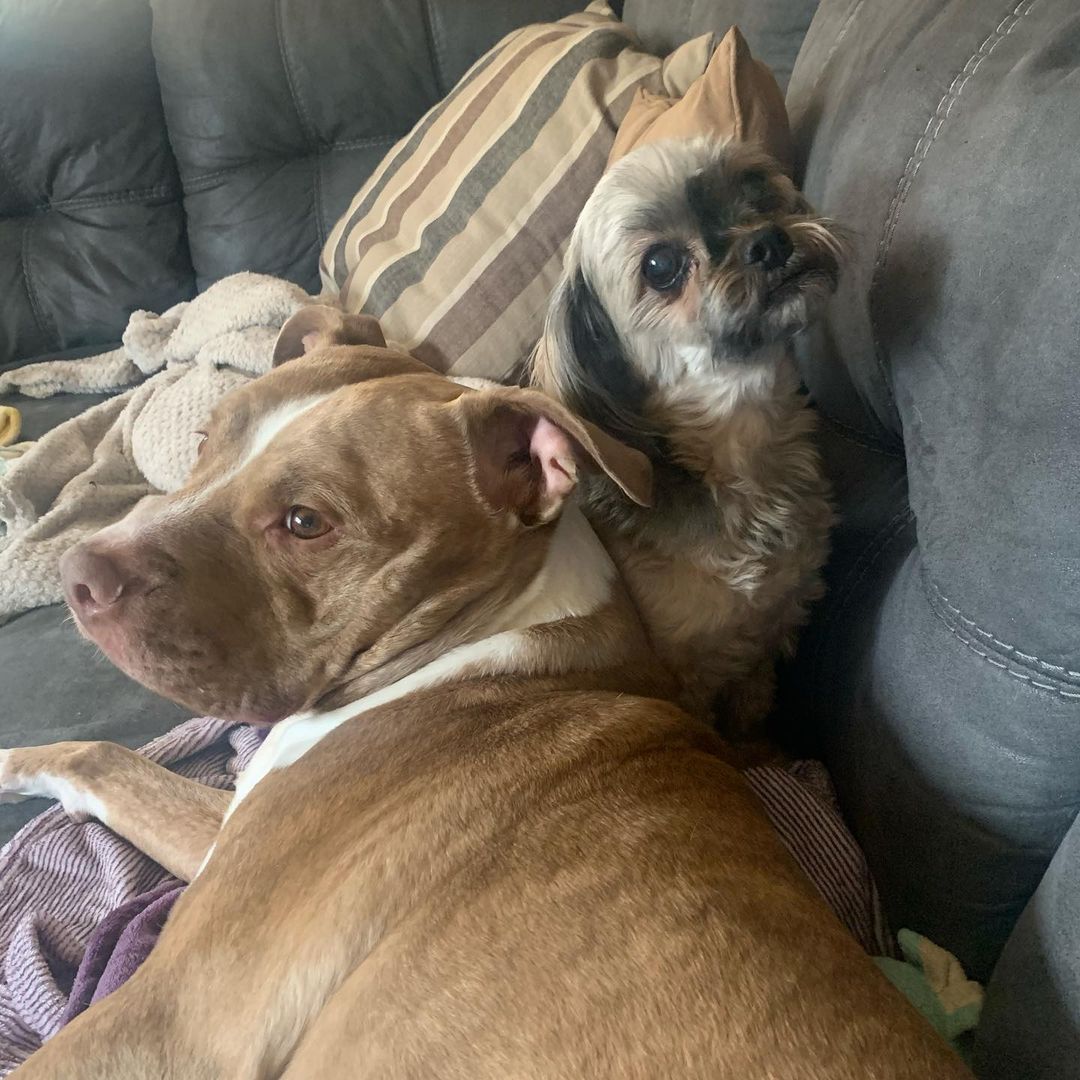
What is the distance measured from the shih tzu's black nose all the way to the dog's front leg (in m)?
1.11

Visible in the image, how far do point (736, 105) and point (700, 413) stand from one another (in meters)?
0.49

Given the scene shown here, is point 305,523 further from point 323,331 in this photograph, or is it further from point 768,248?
point 768,248

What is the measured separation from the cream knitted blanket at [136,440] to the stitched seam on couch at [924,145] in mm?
1457

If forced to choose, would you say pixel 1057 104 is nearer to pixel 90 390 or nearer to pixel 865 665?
pixel 865 665

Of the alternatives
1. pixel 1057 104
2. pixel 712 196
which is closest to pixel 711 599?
pixel 712 196

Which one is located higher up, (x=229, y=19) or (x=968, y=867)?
(x=229, y=19)

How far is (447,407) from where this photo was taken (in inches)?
47.6

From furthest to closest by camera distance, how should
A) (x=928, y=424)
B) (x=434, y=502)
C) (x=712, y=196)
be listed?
(x=712, y=196) < (x=434, y=502) < (x=928, y=424)

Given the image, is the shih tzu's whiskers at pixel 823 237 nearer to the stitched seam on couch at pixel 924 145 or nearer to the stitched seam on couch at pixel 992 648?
the stitched seam on couch at pixel 924 145

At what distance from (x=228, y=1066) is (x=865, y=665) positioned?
908 mm

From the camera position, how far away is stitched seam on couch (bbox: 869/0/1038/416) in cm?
104

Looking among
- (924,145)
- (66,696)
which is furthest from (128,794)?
(924,145)

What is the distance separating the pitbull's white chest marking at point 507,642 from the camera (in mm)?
1187

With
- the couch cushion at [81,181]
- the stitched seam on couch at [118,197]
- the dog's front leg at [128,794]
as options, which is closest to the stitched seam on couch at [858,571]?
the dog's front leg at [128,794]
